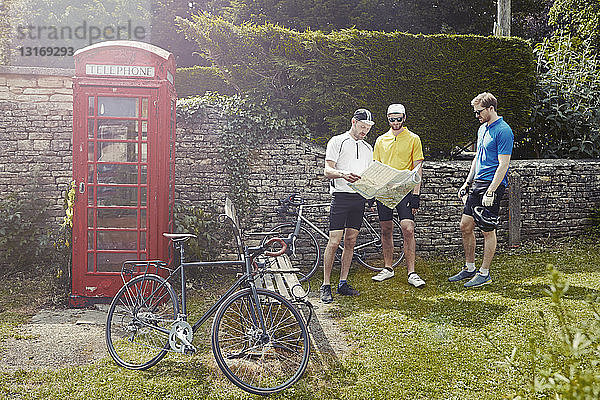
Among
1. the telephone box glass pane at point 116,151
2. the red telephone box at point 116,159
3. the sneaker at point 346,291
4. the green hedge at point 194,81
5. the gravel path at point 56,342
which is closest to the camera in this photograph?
the gravel path at point 56,342

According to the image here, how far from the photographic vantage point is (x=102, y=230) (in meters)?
6.04

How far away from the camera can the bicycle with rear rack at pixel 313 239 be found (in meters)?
7.57

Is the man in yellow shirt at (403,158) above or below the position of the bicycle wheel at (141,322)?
above

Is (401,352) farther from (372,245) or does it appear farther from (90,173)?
(90,173)

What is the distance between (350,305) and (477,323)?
1302mm

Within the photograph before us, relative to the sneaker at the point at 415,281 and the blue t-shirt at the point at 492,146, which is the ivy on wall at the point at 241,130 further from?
the blue t-shirt at the point at 492,146

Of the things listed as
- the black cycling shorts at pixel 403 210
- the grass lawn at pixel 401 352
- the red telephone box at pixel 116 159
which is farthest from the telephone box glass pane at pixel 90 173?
the black cycling shorts at pixel 403 210

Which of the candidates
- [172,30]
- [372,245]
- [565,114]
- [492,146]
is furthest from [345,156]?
[172,30]

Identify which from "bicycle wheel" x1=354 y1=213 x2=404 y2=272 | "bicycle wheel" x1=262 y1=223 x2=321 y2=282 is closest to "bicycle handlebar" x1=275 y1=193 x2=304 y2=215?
"bicycle wheel" x1=262 y1=223 x2=321 y2=282

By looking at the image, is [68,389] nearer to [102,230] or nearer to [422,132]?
[102,230]

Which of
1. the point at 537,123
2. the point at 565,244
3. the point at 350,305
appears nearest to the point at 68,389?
the point at 350,305

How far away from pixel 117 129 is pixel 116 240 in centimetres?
113

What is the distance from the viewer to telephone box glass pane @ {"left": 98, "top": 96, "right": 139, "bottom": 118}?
5871 mm

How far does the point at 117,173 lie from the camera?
5980 mm
